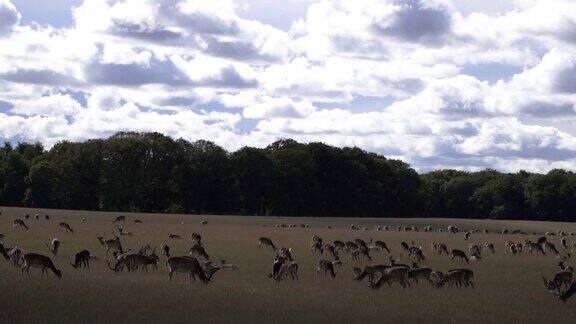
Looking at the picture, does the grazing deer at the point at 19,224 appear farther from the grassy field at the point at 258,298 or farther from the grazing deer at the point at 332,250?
the grazing deer at the point at 332,250

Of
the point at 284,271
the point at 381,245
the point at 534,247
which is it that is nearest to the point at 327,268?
the point at 284,271

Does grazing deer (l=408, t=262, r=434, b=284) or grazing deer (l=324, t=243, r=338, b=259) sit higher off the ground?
grazing deer (l=324, t=243, r=338, b=259)

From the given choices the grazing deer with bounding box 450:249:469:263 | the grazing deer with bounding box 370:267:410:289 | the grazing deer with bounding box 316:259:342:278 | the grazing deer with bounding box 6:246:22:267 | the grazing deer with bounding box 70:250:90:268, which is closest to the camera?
the grazing deer with bounding box 370:267:410:289

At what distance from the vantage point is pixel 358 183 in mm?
103688

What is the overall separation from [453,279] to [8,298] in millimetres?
11365

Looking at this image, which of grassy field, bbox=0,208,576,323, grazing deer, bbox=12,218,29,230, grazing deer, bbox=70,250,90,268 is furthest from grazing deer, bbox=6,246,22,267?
grazing deer, bbox=12,218,29,230

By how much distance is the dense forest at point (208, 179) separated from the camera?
90.2 m

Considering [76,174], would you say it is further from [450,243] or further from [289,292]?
[289,292]

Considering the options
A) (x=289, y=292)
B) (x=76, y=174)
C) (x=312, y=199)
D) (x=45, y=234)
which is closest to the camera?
(x=289, y=292)

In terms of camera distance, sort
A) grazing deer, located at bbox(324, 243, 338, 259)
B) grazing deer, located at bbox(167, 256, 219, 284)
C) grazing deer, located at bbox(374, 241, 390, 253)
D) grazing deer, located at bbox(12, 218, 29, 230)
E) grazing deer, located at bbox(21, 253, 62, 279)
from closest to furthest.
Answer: grazing deer, located at bbox(21, 253, 62, 279) < grazing deer, located at bbox(167, 256, 219, 284) < grazing deer, located at bbox(324, 243, 338, 259) < grazing deer, located at bbox(374, 241, 390, 253) < grazing deer, located at bbox(12, 218, 29, 230)

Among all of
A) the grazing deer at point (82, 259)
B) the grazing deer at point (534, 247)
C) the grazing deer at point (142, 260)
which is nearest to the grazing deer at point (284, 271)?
the grazing deer at point (142, 260)

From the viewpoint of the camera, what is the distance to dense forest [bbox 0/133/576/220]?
9025cm

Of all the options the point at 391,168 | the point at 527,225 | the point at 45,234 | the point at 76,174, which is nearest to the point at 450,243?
the point at 45,234

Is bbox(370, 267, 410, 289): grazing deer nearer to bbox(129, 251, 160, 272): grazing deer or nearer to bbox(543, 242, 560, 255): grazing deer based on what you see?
bbox(129, 251, 160, 272): grazing deer
